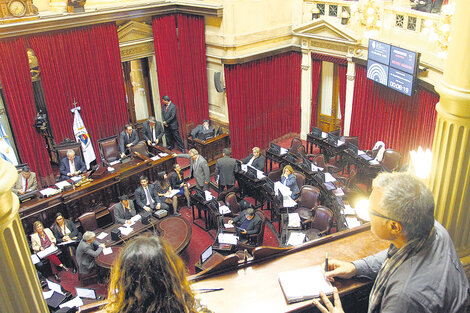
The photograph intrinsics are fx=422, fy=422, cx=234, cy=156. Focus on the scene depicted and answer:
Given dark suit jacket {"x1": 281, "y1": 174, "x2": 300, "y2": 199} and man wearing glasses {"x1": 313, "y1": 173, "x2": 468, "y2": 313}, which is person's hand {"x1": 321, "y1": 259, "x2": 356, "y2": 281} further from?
dark suit jacket {"x1": 281, "y1": 174, "x2": 300, "y2": 199}

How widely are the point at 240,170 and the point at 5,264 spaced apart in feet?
23.9

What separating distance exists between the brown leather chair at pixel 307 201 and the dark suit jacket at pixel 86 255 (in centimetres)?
353

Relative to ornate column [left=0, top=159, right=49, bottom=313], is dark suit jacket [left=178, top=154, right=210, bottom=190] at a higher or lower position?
lower

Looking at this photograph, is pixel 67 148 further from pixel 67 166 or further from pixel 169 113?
pixel 169 113

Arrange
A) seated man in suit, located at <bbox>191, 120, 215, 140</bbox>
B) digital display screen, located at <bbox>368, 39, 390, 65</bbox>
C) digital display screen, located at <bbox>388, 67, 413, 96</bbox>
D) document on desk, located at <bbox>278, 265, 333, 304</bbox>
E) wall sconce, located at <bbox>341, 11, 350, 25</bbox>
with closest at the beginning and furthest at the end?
document on desk, located at <bbox>278, 265, 333, 304</bbox> → digital display screen, located at <bbox>388, 67, 413, 96</bbox> → digital display screen, located at <bbox>368, 39, 390, 65</bbox> → wall sconce, located at <bbox>341, 11, 350, 25</bbox> → seated man in suit, located at <bbox>191, 120, 215, 140</bbox>

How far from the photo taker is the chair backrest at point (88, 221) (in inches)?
298

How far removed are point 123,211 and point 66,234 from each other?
3.33ft

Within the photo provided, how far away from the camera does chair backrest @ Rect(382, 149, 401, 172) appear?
29.2ft

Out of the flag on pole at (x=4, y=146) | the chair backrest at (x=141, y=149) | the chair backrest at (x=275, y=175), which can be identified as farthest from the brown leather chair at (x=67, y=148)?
the chair backrest at (x=275, y=175)

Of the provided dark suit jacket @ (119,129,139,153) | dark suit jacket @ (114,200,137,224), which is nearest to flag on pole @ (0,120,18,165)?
dark suit jacket @ (119,129,139,153)

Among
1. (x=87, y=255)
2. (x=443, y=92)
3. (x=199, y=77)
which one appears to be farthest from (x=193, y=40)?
(x=443, y=92)

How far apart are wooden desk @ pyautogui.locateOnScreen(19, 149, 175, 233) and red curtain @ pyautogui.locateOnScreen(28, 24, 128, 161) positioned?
Answer: 1.56 meters

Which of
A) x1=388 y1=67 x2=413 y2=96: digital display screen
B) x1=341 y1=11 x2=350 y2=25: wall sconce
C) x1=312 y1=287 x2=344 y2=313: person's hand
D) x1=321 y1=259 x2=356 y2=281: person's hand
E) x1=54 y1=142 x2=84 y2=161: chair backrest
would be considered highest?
x1=341 y1=11 x2=350 y2=25: wall sconce

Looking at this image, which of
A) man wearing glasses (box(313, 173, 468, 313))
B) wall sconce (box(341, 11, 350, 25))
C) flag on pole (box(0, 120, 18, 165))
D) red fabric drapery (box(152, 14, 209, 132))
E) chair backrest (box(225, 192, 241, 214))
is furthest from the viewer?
red fabric drapery (box(152, 14, 209, 132))
